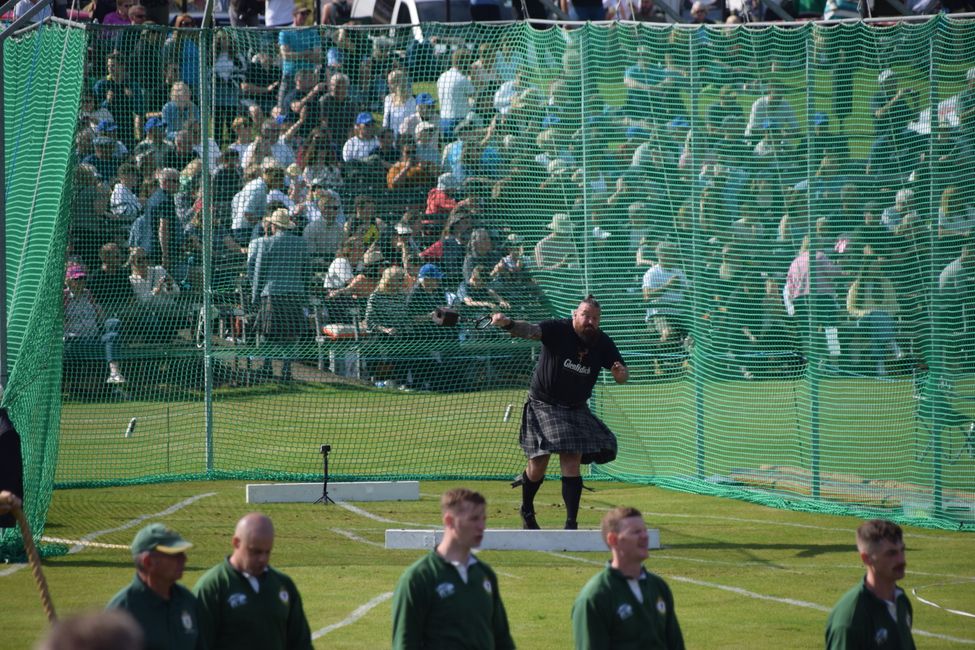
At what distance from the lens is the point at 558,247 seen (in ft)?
46.1

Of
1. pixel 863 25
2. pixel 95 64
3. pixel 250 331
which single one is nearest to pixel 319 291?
pixel 250 331

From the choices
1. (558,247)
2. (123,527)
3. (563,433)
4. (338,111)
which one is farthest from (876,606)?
(338,111)

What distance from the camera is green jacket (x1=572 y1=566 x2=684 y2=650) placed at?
223 inches

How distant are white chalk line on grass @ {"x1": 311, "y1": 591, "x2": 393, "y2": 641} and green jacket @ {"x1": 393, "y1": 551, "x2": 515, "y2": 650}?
2.56 m

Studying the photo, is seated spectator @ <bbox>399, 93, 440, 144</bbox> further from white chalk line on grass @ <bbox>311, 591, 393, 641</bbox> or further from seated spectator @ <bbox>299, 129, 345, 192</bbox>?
white chalk line on grass @ <bbox>311, 591, 393, 641</bbox>

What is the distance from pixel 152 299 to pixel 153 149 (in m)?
1.54

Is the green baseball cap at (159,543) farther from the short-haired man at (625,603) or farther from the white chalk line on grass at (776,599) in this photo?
the white chalk line on grass at (776,599)

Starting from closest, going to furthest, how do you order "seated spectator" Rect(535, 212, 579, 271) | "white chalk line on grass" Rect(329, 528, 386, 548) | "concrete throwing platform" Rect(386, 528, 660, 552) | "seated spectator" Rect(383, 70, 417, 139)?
1. "concrete throwing platform" Rect(386, 528, 660, 552)
2. "white chalk line on grass" Rect(329, 528, 386, 548)
3. "seated spectator" Rect(535, 212, 579, 271)
4. "seated spectator" Rect(383, 70, 417, 139)

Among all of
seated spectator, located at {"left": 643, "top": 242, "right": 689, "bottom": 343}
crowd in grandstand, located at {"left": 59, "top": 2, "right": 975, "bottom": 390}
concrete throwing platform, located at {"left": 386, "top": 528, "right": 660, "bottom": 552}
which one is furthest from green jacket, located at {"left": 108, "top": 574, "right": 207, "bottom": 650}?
seated spectator, located at {"left": 643, "top": 242, "right": 689, "bottom": 343}

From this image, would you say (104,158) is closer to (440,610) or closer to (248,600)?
(248,600)

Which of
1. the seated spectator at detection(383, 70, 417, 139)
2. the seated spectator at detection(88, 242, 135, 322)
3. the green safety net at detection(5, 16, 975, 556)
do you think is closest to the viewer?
the green safety net at detection(5, 16, 975, 556)

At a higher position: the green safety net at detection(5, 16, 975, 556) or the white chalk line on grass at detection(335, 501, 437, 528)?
the green safety net at detection(5, 16, 975, 556)

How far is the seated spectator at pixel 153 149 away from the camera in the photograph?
1416 cm

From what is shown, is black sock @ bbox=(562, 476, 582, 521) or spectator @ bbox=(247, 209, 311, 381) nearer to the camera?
black sock @ bbox=(562, 476, 582, 521)
